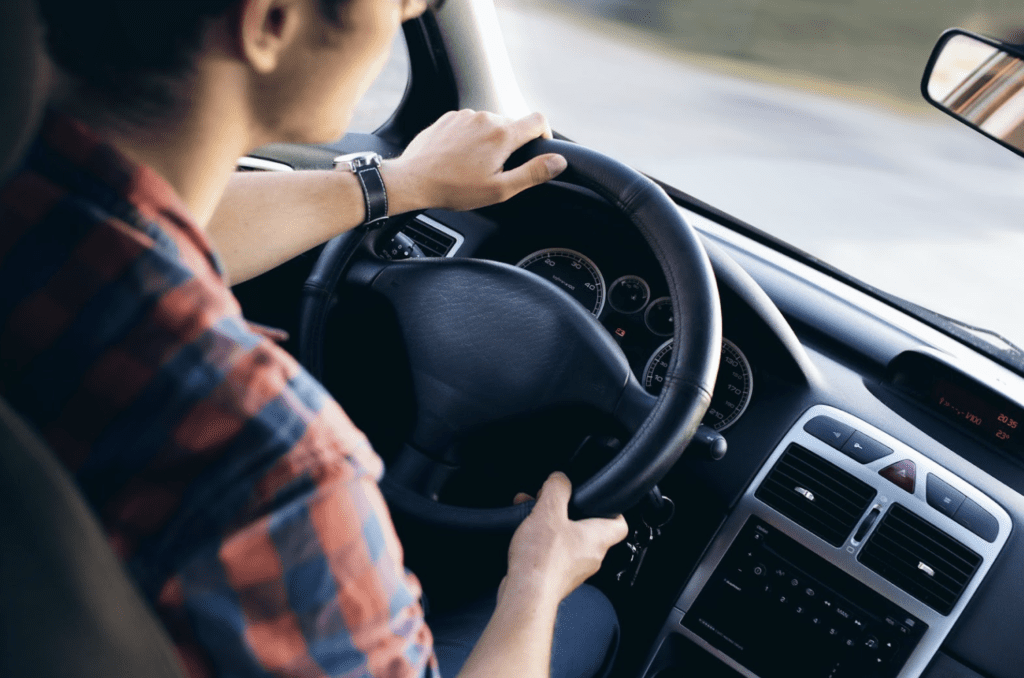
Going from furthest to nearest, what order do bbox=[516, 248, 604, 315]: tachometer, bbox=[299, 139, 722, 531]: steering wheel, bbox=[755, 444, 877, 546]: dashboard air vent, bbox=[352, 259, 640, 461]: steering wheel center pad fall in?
bbox=[516, 248, 604, 315]: tachometer, bbox=[755, 444, 877, 546]: dashboard air vent, bbox=[352, 259, 640, 461]: steering wheel center pad, bbox=[299, 139, 722, 531]: steering wheel

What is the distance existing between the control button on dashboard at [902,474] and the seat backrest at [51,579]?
1263 millimetres

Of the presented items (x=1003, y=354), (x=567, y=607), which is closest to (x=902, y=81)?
(x=1003, y=354)

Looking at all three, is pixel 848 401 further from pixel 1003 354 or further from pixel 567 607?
pixel 567 607

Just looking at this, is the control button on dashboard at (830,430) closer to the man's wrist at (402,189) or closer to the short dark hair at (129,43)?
the man's wrist at (402,189)

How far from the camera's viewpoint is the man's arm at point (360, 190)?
1.40 metres

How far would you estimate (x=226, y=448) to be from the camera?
62 cm

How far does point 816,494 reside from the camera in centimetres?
153

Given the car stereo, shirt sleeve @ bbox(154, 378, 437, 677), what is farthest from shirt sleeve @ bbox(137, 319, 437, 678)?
the car stereo

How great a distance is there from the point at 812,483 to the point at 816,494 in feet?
0.07

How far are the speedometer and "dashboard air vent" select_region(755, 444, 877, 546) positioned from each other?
4.9 inches

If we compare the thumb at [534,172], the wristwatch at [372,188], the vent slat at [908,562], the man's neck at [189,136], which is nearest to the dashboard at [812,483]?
the vent slat at [908,562]

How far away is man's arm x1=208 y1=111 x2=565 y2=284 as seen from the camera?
4.58 ft

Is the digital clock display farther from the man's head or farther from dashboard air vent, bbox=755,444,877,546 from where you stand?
the man's head

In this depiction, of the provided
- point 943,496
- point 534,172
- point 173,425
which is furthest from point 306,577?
point 943,496
